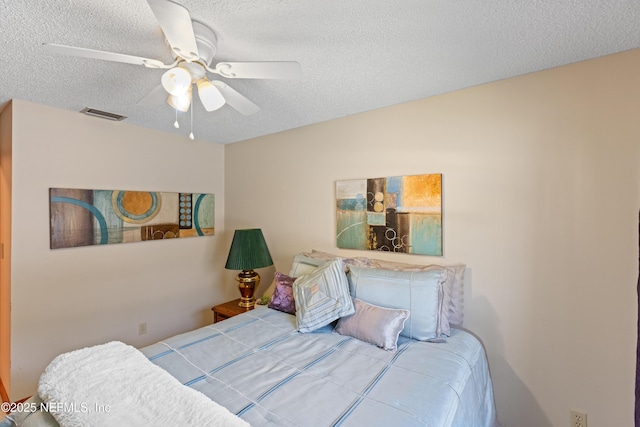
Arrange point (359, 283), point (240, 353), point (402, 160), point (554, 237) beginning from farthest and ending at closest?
point (402, 160) → point (359, 283) → point (554, 237) → point (240, 353)

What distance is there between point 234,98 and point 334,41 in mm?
625

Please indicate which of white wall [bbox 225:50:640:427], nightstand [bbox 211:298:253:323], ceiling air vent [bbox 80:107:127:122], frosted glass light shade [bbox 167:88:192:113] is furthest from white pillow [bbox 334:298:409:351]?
ceiling air vent [bbox 80:107:127:122]

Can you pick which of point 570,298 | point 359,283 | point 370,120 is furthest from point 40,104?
point 570,298

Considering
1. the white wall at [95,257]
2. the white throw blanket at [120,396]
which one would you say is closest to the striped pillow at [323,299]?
the white throw blanket at [120,396]

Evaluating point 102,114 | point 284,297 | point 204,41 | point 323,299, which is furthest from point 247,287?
point 204,41

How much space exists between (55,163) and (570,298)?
3.83 m

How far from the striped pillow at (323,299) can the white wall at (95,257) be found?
6.09ft

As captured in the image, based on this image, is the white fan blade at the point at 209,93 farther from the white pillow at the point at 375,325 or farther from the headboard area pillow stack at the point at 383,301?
the white pillow at the point at 375,325

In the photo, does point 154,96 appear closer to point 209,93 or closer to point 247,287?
point 209,93

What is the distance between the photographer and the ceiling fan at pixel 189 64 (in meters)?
1.05

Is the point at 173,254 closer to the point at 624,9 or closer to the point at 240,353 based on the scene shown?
the point at 240,353

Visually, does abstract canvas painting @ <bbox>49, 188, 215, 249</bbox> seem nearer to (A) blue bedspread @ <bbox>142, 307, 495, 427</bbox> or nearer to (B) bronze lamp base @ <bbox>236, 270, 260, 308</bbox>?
(B) bronze lamp base @ <bbox>236, 270, 260, 308</bbox>

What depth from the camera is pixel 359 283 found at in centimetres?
193

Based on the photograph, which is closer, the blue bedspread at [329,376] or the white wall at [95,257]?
the blue bedspread at [329,376]
